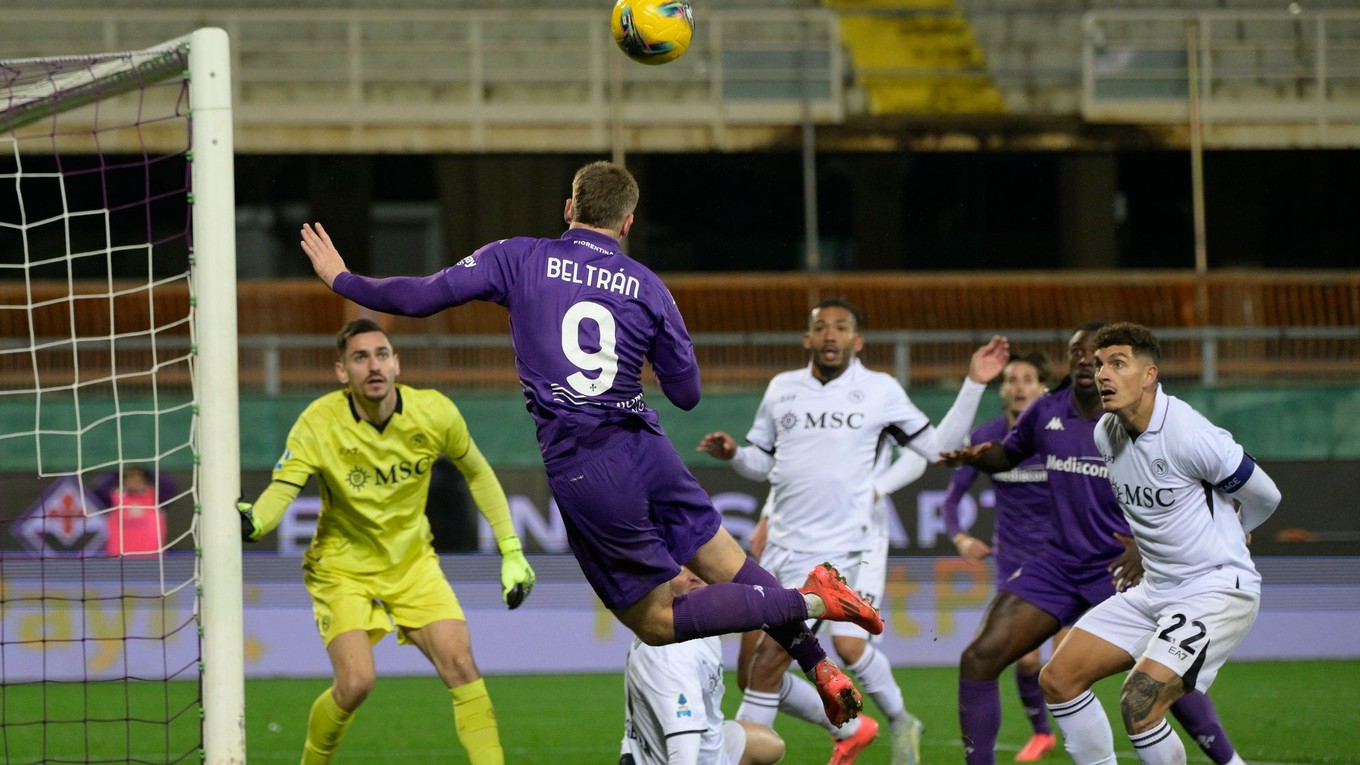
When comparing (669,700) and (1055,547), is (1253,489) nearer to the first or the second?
(1055,547)

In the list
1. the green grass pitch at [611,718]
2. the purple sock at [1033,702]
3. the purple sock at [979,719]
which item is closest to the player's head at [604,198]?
the purple sock at [979,719]

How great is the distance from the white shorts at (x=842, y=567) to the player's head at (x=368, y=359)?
84.6 inches

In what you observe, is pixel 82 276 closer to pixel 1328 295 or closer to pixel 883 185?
pixel 883 185

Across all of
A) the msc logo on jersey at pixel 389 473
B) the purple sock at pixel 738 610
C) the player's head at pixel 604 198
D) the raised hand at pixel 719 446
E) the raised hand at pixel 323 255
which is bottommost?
the purple sock at pixel 738 610

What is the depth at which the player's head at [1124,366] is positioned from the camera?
5.79 metres

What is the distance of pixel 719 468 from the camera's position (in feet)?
41.6

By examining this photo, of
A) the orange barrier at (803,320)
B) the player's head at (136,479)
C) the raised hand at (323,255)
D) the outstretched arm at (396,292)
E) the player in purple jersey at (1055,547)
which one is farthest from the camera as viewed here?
the orange barrier at (803,320)

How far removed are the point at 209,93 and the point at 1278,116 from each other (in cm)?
1515

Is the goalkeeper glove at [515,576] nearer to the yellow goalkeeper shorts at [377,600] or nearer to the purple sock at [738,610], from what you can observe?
the yellow goalkeeper shorts at [377,600]

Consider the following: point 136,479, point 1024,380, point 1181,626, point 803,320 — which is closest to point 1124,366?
point 1181,626

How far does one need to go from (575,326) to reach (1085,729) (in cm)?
258

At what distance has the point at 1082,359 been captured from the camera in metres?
6.94

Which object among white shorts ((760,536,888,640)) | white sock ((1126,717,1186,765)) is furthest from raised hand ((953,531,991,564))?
white sock ((1126,717,1186,765))

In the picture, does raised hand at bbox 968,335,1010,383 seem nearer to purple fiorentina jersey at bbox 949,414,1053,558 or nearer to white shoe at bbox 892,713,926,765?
purple fiorentina jersey at bbox 949,414,1053,558
